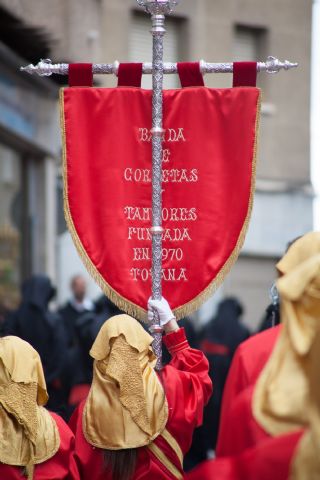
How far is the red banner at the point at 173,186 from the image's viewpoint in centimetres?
636

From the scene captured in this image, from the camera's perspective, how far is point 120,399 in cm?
541

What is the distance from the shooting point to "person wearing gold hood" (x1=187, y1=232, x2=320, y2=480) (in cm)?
331

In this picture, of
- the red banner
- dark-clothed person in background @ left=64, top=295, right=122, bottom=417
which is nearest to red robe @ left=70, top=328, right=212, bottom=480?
the red banner

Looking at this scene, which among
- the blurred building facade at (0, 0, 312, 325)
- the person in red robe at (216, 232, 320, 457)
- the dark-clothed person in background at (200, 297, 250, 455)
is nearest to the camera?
the person in red robe at (216, 232, 320, 457)

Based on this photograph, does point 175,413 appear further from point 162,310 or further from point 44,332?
point 44,332

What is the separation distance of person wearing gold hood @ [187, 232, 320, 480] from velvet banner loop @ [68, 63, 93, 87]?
9.63ft

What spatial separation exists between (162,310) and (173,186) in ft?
2.37

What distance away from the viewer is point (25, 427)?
17.7 ft

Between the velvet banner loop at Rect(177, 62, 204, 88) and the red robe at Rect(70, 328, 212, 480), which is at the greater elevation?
the velvet banner loop at Rect(177, 62, 204, 88)

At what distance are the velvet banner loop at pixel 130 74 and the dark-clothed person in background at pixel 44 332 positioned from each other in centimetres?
403

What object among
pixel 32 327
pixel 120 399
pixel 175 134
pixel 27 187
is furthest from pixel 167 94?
pixel 27 187

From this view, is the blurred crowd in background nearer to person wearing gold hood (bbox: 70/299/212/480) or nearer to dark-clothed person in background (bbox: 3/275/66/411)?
dark-clothed person in background (bbox: 3/275/66/411)

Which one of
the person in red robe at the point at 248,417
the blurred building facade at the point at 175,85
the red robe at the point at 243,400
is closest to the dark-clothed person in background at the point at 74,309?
the blurred building facade at the point at 175,85

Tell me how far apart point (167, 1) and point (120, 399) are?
1.90 meters
